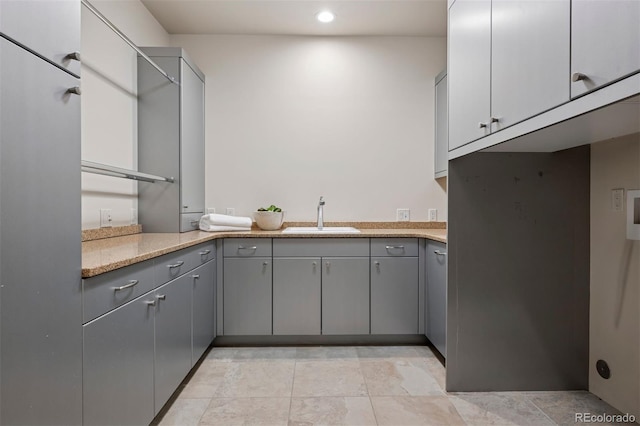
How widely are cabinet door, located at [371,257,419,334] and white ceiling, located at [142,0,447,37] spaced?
1.88 m

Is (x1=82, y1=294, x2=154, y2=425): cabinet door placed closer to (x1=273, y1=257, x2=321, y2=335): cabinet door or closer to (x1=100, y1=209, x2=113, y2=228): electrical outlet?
(x1=100, y1=209, x2=113, y2=228): electrical outlet

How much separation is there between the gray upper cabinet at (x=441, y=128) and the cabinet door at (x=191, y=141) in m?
2.02

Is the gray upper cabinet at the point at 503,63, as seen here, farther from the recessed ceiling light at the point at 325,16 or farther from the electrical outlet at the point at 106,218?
the electrical outlet at the point at 106,218

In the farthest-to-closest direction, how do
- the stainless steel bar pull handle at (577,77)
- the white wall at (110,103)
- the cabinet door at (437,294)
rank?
1. the cabinet door at (437,294)
2. the white wall at (110,103)
3. the stainless steel bar pull handle at (577,77)

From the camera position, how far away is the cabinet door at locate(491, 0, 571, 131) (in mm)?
1168

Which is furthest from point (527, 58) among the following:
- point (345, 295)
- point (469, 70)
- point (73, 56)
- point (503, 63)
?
point (345, 295)

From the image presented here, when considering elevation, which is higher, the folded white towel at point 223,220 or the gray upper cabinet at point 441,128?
the gray upper cabinet at point 441,128

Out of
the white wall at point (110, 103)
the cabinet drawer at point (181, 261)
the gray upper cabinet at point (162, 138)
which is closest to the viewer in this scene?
the cabinet drawer at point (181, 261)

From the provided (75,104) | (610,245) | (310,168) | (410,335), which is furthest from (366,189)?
(75,104)

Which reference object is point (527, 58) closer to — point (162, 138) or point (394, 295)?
point (394, 295)

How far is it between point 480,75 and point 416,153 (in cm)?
159

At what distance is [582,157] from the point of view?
2018mm

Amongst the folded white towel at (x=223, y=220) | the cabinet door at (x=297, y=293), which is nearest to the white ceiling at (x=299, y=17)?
the folded white towel at (x=223, y=220)

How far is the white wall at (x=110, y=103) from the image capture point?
2.11 metres
